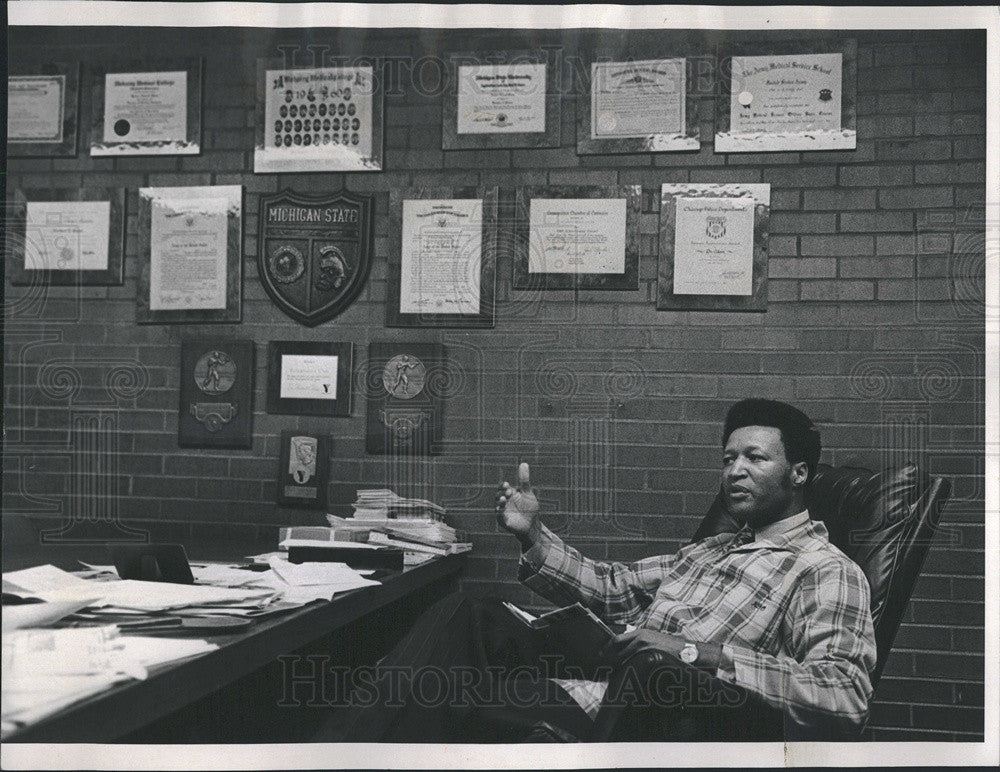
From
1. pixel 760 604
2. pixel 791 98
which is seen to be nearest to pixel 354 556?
pixel 760 604

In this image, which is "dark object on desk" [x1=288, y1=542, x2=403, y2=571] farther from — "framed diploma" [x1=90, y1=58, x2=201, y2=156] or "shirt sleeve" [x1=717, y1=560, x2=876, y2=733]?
"framed diploma" [x1=90, y1=58, x2=201, y2=156]

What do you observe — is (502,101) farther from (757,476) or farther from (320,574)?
(320,574)

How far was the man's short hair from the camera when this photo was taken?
5.54 ft

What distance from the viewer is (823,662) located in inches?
56.2

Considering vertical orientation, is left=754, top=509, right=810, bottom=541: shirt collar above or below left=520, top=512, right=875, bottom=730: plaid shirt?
above

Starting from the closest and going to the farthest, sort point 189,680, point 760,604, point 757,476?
point 189,680 → point 760,604 → point 757,476

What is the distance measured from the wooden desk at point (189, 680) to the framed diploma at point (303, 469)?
0.39 m

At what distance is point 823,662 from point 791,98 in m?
1.15

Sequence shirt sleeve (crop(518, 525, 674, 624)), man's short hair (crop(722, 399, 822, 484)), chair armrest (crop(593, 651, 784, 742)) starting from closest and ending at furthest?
chair armrest (crop(593, 651, 784, 742)) → man's short hair (crop(722, 399, 822, 484)) → shirt sleeve (crop(518, 525, 674, 624))

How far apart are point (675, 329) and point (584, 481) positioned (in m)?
0.40

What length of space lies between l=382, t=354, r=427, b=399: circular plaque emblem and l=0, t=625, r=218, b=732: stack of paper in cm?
80

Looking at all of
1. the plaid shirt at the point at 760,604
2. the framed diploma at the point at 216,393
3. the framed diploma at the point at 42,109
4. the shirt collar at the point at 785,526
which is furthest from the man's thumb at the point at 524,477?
the framed diploma at the point at 42,109

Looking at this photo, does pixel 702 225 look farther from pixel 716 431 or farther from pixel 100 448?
pixel 100 448

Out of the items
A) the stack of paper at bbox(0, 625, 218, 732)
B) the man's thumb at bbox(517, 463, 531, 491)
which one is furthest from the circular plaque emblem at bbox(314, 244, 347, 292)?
the stack of paper at bbox(0, 625, 218, 732)
